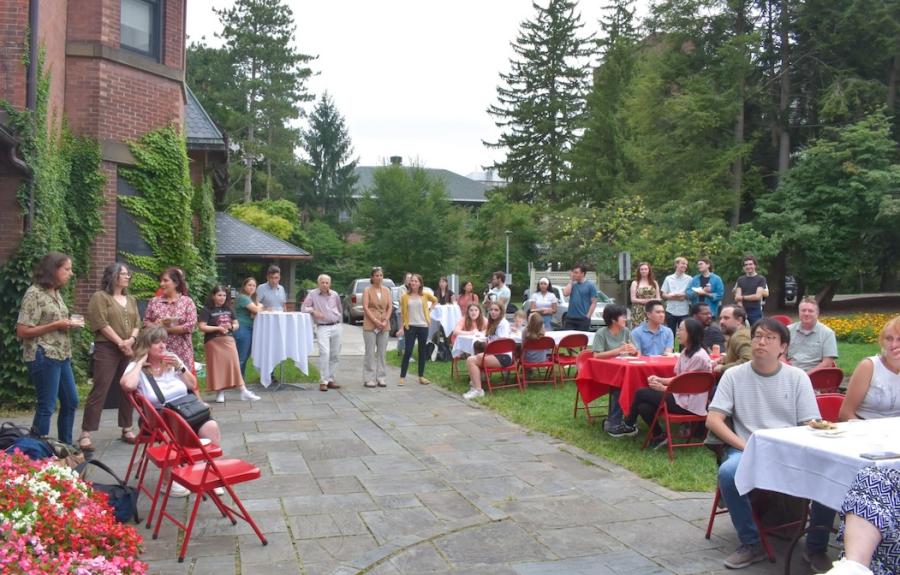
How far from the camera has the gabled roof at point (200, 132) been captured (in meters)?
15.3

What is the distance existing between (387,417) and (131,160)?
588cm

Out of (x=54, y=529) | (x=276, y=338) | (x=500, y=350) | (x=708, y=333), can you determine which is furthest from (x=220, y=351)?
(x=54, y=529)

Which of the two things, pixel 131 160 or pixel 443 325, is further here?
pixel 443 325

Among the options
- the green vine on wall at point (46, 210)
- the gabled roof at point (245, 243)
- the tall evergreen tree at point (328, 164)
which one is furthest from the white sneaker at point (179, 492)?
the tall evergreen tree at point (328, 164)

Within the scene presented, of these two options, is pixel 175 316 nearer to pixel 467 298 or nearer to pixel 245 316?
pixel 245 316

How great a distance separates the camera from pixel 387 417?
9.30 metres

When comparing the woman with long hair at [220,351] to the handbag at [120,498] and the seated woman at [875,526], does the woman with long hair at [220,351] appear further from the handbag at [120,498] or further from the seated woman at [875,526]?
the seated woman at [875,526]

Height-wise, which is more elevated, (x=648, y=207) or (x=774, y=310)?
(x=648, y=207)

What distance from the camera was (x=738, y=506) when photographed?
14.6ft

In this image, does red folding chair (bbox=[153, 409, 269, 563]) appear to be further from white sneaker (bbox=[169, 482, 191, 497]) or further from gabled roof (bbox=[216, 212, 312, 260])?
gabled roof (bbox=[216, 212, 312, 260])

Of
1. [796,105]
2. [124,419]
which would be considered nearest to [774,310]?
[796,105]

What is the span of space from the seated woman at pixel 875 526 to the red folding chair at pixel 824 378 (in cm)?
401

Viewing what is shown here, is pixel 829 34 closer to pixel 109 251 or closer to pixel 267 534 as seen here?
pixel 109 251

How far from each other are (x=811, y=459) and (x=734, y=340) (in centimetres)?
304
